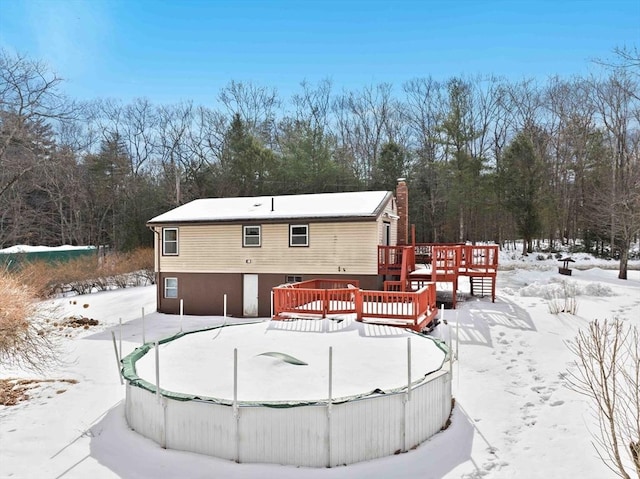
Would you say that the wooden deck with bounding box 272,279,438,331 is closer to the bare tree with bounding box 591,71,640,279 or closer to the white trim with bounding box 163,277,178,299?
the white trim with bounding box 163,277,178,299

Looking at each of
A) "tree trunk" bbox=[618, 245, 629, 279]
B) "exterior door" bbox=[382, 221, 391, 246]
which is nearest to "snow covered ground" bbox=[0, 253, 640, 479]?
"exterior door" bbox=[382, 221, 391, 246]

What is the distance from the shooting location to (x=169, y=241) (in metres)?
18.4

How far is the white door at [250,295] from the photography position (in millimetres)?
17375

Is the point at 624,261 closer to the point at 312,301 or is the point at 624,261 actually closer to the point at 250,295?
the point at 312,301

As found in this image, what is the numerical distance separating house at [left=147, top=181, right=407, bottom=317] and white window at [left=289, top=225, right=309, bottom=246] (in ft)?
0.13

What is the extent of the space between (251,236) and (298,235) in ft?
7.00

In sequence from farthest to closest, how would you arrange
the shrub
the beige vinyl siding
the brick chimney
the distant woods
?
the distant woods < the brick chimney < the beige vinyl siding < the shrub

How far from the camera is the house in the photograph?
52.4 feet

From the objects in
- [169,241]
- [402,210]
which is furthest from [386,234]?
[169,241]

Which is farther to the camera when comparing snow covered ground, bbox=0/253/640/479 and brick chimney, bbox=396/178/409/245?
brick chimney, bbox=396/178/409/245

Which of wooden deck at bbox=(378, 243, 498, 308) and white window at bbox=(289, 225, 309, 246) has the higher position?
white window at bbox=(289, 225, 309, 246)

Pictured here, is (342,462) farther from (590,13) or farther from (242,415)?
(590,13)

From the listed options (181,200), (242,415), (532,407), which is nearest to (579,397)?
(532,407)

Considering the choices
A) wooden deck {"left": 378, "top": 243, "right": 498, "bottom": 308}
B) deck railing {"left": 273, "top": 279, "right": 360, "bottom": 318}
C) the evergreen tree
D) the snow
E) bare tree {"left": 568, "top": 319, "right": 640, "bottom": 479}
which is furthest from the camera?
the evergreen tree
